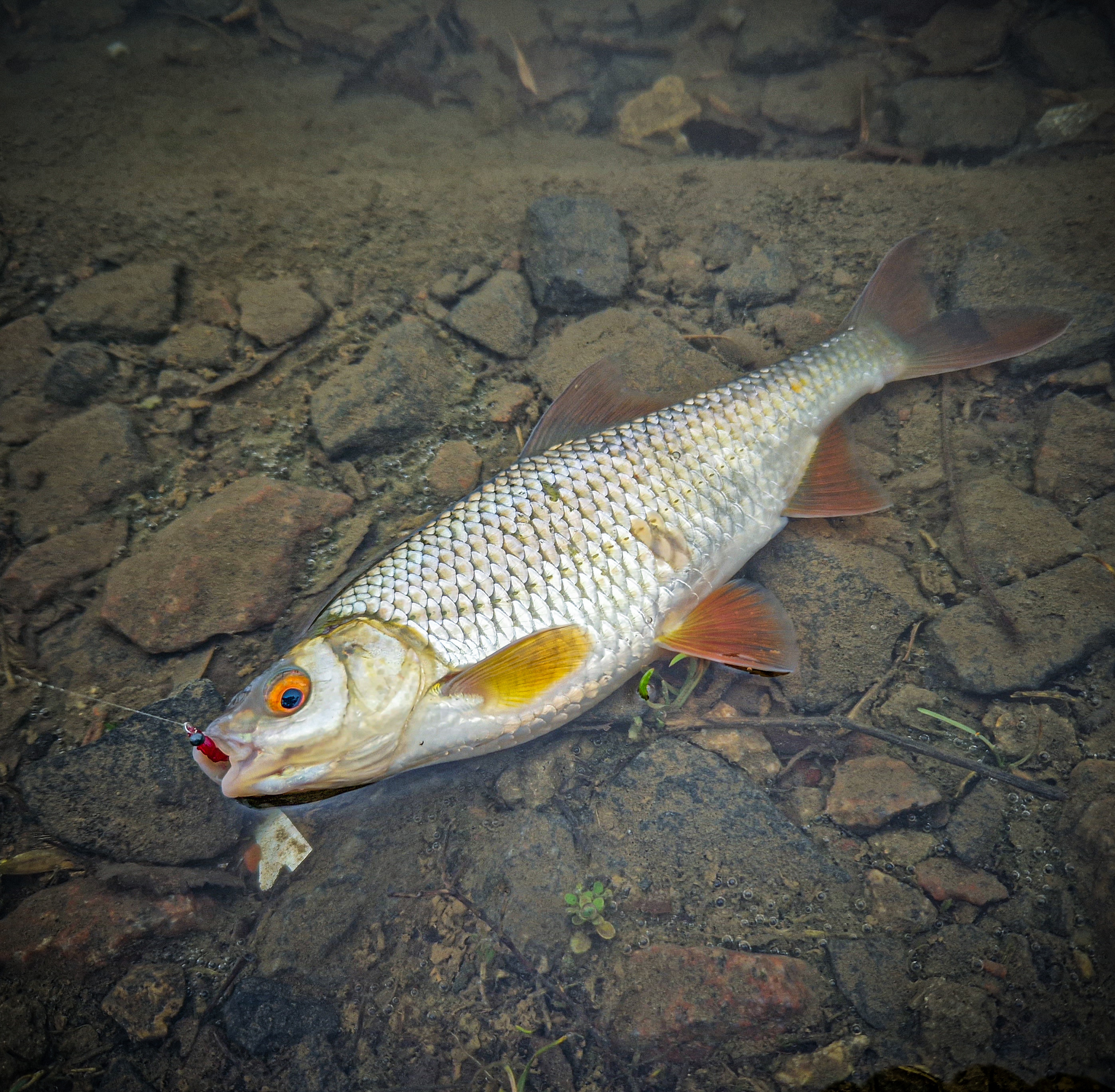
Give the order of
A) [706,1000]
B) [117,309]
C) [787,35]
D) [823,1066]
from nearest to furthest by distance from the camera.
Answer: [823,1066], [706,1000], [117,309], [787,35]

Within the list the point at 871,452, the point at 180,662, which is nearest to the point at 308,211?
the point at 180,662

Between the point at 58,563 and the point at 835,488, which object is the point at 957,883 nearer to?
the point at 835,488

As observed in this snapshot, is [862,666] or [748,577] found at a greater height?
[748,577]

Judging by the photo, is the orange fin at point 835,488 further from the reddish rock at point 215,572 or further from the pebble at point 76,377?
the pebble at point 76,377

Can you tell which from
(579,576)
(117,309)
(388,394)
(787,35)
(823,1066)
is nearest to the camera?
(823,1066)

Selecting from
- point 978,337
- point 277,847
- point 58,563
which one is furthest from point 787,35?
point 277,847

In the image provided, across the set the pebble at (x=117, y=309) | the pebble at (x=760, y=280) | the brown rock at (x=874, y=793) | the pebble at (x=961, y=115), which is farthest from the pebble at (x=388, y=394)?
the pebble at (x=961, y=115)

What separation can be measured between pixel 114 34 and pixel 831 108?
20.7 feet

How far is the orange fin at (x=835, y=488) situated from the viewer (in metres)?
3.08

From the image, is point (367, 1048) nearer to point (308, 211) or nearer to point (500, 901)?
point (500, 901)

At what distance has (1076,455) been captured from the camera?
3.18m

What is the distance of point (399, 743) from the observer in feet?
7.93

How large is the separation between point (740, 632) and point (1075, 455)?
209cm

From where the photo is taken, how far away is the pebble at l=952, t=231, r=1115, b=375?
3373 mm
